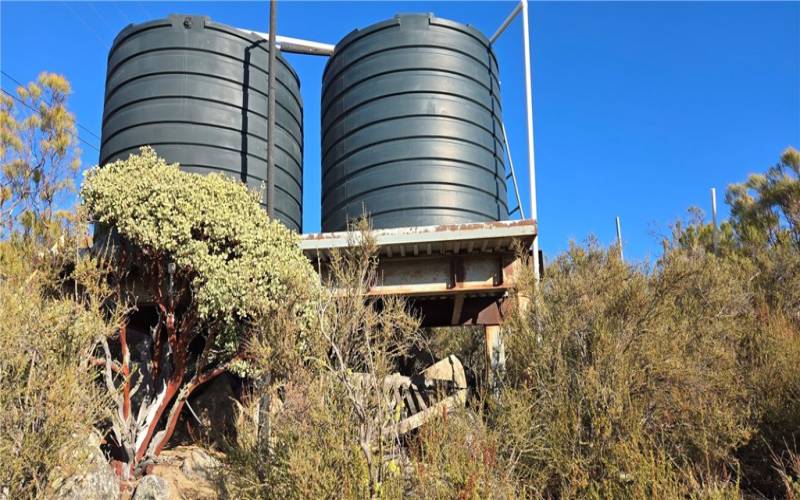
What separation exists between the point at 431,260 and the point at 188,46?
5192 mm

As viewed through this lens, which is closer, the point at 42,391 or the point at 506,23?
the point at 42,391

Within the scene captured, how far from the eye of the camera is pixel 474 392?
8242 mm

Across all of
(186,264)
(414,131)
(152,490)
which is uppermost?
(414,131)

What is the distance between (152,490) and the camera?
6.24m

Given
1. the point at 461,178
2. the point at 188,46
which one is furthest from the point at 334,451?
the point at 188,46

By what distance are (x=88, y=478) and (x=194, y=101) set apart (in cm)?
559

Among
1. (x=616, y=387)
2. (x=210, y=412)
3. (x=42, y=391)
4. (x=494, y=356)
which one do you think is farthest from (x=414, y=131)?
(x=42, y=391)

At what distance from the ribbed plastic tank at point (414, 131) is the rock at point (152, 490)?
175 inches

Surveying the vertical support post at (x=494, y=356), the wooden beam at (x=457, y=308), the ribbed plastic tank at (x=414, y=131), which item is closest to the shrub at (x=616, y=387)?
the vertical support post at (x=494, y=356)

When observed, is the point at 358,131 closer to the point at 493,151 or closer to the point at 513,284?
the point at 493,151

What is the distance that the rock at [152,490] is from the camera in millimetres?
6207

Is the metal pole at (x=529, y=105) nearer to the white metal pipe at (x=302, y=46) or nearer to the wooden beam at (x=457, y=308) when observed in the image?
the wooden beam at (x=457, y=308)

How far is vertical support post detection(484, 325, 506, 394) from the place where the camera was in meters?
7.55

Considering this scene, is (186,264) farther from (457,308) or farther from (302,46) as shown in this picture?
(302,46)
